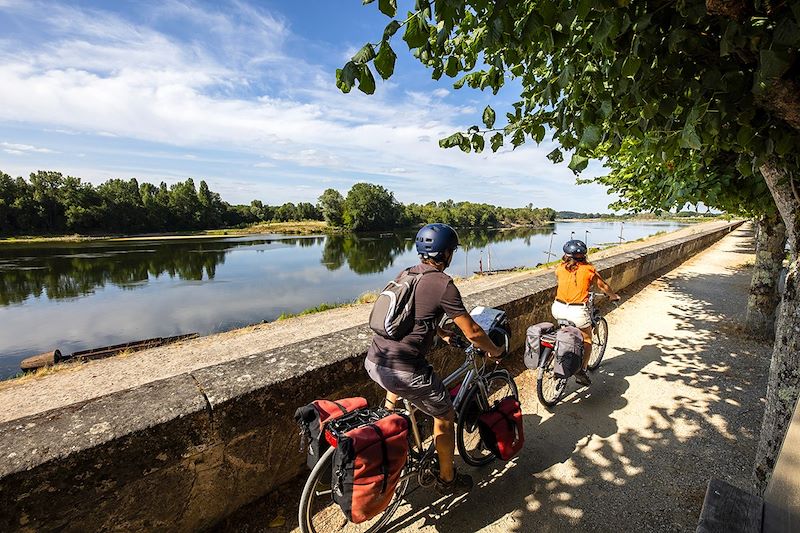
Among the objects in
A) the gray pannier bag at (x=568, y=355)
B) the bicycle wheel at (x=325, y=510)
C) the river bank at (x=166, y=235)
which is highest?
the gray pannier bag at (x=568, y=355)

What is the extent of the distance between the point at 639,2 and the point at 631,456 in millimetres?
3534

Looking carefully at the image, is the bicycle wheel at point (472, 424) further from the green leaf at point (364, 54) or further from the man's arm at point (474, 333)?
the green leaf at point (364, 54)

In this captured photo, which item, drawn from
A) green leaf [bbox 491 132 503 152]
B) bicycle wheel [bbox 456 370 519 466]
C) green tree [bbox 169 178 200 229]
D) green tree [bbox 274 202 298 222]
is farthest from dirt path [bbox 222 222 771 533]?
green tree [bbox 274 202 298 222]

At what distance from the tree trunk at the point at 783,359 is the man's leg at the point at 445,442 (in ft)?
7.15

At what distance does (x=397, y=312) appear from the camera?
238 cm

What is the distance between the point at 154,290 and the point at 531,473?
120ft

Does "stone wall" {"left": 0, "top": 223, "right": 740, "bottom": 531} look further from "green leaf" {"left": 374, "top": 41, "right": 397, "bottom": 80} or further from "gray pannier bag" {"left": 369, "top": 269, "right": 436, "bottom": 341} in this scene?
"green leaf" {"left": 374, "top": 41, "right": 397, "bottom": 80}

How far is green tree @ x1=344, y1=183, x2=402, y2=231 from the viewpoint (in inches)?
4277

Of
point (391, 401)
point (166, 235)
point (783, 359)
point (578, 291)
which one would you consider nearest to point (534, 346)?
point (578, 291)

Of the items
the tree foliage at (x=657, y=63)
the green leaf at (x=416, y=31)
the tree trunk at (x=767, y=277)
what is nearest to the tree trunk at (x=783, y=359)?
the tree foliage at (x=657, y=63)

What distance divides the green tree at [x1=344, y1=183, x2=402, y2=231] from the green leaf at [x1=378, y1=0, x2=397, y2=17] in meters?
108

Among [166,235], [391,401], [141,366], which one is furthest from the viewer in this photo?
[166,235]

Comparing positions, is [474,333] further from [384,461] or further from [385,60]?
[385,60]

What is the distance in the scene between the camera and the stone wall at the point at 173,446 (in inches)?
66.4
